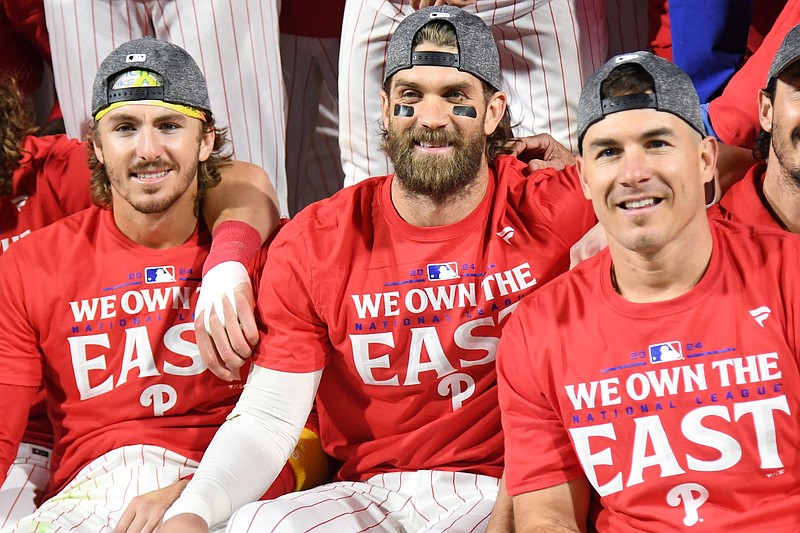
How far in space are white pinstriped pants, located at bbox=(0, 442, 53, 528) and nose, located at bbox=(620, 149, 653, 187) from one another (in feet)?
5.58

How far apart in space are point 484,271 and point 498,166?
0.33m

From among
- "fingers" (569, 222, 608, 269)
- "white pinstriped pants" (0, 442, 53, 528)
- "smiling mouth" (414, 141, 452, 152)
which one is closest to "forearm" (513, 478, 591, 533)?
"fingers" (569, 222, 608, 269)

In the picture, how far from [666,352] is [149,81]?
1.46 meters

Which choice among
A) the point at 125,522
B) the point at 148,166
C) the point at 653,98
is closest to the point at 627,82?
the point at 653,98

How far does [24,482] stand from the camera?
283 centimetres

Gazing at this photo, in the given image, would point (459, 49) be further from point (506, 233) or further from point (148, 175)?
point (148, 175)

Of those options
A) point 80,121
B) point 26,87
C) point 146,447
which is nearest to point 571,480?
point 146,447

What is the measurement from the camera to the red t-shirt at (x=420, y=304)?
100 inches

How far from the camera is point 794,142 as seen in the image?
230cm

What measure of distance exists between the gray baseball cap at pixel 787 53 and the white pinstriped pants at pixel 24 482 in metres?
2.04

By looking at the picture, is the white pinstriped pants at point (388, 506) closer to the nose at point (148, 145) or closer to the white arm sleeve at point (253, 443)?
the white arm sleeve at point (253, 443)

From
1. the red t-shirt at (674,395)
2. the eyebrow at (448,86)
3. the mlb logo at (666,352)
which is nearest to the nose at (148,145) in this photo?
the eyebrow at (448,86)

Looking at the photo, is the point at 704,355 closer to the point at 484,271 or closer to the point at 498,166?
the point at 484,271

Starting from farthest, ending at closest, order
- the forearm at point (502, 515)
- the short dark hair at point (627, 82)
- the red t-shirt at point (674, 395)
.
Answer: the forearm at point (502, 515) < the short dark hair at point (627, 82) < the red t-shirt at point (674, 395)
